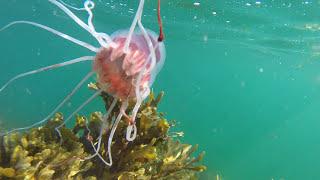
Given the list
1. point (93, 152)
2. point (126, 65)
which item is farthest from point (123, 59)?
point (93, 152)

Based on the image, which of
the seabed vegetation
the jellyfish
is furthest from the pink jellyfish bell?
the seabed vegetation

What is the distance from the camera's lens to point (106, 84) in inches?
110

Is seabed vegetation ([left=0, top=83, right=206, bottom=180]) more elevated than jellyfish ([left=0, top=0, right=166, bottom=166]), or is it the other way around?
jellyfish ([left=0, top=0, right=166, bottom=166])

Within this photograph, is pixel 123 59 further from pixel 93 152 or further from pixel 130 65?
pixel 93 152

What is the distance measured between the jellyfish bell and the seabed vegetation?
782 millimetres

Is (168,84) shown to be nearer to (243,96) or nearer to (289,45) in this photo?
(243,96)

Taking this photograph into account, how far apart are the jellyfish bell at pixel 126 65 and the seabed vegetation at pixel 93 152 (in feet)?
2.57

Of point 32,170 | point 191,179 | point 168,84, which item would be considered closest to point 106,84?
point 32,170

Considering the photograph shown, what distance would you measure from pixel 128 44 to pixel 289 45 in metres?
28.6

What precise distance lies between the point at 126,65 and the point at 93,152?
7.23ft

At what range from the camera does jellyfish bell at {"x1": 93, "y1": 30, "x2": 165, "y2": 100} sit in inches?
102

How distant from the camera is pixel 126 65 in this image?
8.45 ft

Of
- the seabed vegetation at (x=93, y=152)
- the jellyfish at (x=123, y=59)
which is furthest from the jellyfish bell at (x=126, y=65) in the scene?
the seabed vegetation at (x=93, y=152)

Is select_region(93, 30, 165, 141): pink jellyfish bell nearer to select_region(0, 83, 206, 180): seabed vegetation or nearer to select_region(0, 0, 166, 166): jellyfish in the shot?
select_region(0, 0, 166, 166): jellyfish
